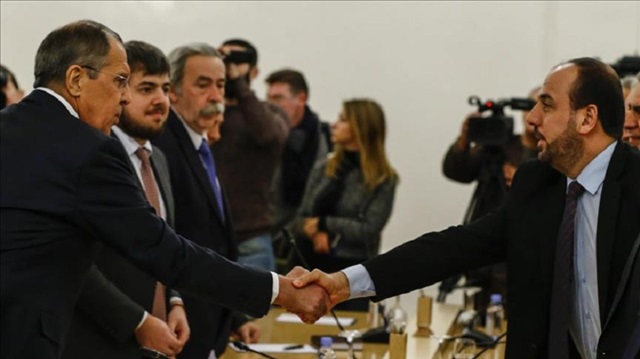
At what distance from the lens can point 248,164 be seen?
5738 mm

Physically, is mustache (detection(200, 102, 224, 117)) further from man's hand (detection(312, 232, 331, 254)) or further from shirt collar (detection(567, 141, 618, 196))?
man's hand (detection(312, 232, 331, 254))

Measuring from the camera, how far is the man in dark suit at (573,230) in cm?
334

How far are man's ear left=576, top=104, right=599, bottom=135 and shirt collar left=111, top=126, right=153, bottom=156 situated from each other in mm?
1292

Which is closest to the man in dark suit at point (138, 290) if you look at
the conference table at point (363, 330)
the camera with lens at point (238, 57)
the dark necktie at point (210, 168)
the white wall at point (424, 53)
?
the dark necktie at point (210, 168)

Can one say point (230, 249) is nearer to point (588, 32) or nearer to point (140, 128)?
point (140, 128)

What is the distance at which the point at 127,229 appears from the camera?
2.97m

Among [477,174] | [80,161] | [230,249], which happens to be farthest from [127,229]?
[477,174]

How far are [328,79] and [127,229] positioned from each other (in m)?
6.18

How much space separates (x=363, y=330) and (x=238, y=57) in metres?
1.47

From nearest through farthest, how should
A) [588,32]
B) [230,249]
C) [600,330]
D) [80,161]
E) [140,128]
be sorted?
[80,161] < [600,330] < [140,128] < [230,249] < [588,32]

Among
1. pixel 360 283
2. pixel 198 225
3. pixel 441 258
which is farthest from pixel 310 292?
pixel 198 225

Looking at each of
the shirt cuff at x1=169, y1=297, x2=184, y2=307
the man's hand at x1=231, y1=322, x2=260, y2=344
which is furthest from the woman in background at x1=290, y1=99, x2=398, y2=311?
the shirt cuff at x1=169, y1=297, x2=184, y2=307

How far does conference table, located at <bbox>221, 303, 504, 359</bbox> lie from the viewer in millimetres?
4406

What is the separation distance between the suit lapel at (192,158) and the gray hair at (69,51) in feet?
3.92
